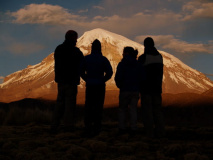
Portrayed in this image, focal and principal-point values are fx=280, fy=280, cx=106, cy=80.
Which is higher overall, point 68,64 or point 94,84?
point 68,64

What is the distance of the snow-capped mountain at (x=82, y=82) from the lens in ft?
180

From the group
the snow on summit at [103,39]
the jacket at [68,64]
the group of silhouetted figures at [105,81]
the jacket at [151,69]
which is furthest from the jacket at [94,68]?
the snow on summit at [103,39]

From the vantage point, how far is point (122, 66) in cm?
566

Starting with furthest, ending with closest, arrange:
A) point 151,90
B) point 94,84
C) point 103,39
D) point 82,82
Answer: point 103,39 < point 82,82 < point 151,90 < point 94,84

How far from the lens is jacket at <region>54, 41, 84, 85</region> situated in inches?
225

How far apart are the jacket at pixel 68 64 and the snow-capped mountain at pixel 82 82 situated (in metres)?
45.2

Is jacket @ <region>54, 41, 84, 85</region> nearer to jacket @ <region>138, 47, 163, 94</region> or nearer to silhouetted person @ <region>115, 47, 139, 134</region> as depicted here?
silhouetted person @ <region>115, 47, 139, 134</region>

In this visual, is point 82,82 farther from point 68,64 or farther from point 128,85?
point 128,85

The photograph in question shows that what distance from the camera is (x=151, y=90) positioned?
5566 mm

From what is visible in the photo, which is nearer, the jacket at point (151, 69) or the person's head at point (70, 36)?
the jacket at point (151, 69)

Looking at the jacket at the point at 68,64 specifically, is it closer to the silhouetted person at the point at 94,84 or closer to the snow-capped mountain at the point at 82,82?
the silhouetted person at the point at 94,84

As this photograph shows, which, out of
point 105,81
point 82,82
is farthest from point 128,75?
point 82,82

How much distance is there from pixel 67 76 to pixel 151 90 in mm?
1720

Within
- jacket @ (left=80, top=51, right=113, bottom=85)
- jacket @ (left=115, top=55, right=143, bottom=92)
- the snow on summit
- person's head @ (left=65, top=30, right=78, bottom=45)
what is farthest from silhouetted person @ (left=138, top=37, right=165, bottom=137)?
the snow on summit
